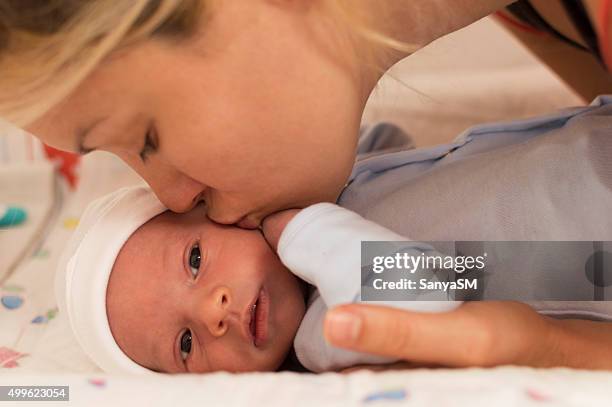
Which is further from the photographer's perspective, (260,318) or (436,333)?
(260,318)

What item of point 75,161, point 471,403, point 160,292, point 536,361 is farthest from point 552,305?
point 75,161

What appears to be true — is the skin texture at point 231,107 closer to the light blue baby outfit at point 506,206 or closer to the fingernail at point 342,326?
the light blue baby outfit at point 506,206

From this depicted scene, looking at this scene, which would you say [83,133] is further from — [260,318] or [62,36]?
[260,318]

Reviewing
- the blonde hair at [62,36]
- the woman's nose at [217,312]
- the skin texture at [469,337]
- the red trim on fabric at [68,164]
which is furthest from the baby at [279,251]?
the red trim on fabric at [68,164]

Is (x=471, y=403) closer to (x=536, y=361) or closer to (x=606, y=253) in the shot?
(x=536, y=361)

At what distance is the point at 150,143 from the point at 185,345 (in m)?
0.29

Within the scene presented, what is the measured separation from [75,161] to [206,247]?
2.37 ft

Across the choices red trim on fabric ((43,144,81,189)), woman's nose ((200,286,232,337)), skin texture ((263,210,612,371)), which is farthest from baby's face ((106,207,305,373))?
red trim on fabric ((43,144,81,189))

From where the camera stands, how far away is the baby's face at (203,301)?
3.16 feet

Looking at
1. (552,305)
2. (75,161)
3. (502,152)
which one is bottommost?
(75,161)

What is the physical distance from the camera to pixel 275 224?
0.99m

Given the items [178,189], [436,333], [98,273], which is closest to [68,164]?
[98,273]

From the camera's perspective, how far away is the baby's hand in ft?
3.21

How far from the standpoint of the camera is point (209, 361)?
3.21 feet
